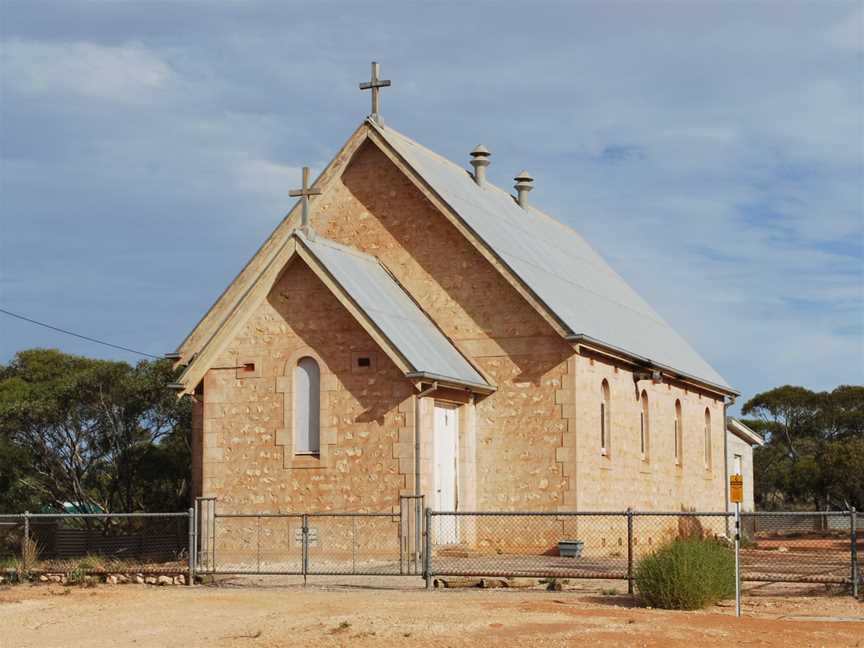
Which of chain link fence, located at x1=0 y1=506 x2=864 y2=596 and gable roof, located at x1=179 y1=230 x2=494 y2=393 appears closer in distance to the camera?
chain link fence, located at x1=0 y1=506 x2=864 y2=596

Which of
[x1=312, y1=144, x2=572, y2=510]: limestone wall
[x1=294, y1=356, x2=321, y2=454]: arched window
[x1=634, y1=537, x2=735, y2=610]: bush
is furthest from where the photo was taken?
[x1=312, y1=144, x2=572, y2=510]: limestone wall

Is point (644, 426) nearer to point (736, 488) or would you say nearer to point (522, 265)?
point (522, 265)

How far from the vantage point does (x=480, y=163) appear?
1499 inches

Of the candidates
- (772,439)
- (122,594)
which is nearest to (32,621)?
(122,594)

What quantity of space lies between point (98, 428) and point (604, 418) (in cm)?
1915

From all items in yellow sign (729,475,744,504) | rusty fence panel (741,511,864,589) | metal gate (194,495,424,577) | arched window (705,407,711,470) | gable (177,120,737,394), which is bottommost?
rusty fence panel (741,511,864,589)

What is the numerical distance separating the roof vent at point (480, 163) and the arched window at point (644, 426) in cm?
771

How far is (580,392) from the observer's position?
2988cm

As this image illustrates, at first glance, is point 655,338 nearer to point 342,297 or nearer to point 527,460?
point 527,460

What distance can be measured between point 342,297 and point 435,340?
3.18 meters

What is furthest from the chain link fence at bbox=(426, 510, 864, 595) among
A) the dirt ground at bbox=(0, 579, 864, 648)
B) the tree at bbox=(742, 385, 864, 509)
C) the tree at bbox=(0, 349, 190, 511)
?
the tree at bbox=(742, 385, 864, 509)

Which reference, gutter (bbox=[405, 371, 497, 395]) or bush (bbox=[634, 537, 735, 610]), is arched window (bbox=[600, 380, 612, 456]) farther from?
bush (bbox=[634, 537, 735, 610])

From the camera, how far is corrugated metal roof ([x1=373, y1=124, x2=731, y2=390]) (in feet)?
103

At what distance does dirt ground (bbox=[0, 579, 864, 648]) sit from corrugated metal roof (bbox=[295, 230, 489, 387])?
5.45m
